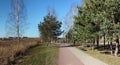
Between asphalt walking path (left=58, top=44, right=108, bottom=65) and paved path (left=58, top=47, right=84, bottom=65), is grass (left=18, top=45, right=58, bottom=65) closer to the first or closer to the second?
paved path (left=58, top=47, right=84, bottom=65)

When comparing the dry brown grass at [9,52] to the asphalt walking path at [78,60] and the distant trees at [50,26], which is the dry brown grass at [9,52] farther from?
the distant trees at [50,26]

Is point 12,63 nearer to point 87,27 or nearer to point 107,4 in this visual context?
point 107,4

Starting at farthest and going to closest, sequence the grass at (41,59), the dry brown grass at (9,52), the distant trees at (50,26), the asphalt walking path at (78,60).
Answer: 1. the distant trees at (50,26)
2. the dry brown grass at (9,52)
3. the grass at (41,59)
4. the asphalt walking path at (78,60)

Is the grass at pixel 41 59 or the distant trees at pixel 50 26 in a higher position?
the distant trees at pixel 50 26

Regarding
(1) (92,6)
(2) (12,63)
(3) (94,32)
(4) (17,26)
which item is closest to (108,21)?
(1) (92,6)

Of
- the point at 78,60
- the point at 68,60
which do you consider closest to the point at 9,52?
the point at 68,60

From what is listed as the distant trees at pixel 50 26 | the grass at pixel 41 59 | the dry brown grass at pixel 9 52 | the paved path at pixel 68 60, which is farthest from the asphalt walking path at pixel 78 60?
the distant trees at pixel 50 26

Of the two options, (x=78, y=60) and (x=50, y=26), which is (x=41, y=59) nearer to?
(x=78, y=60)

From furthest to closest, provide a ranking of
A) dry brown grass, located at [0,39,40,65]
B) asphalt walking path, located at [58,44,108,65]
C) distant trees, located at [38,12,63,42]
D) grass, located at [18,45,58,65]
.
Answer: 1. distant trees, located at [38,12,63,42]
2. dry brown grass, located at [0,39,40,65]
3. grass, located at [18,45,58,65]
4. asphalt walking path, located at [58,44,108,65]

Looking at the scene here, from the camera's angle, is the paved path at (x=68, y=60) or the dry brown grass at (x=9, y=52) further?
the dry brown grass at (x=9, y=52)

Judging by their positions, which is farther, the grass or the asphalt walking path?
the grass

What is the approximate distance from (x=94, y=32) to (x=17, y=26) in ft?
87.1

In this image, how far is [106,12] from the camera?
24656 millimetres

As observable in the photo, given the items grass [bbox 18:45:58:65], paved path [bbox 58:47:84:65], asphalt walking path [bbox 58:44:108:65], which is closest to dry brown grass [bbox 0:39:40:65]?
grass [bbox 18:45:58:65]
